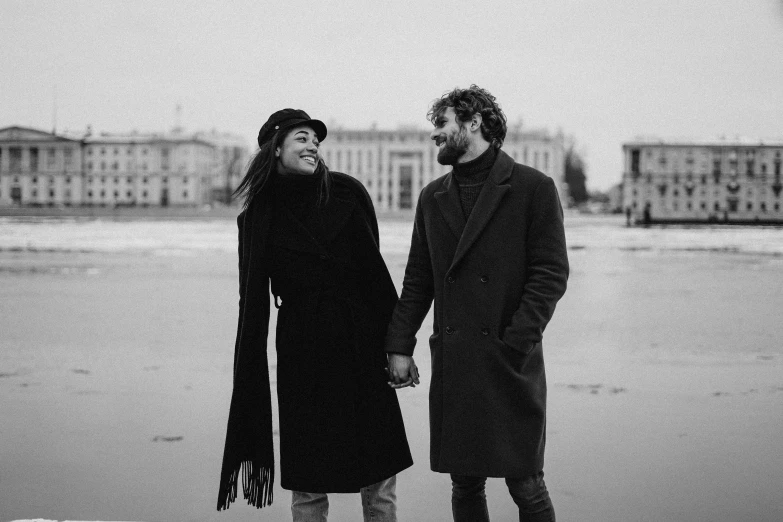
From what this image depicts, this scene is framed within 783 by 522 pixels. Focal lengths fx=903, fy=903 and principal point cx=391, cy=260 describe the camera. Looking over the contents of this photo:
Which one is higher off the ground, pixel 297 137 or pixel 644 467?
pixel 297 137

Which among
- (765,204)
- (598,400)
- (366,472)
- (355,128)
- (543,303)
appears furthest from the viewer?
(355,128)

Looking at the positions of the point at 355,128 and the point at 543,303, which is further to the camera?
the point at 355,128

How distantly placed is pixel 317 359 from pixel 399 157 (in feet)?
409

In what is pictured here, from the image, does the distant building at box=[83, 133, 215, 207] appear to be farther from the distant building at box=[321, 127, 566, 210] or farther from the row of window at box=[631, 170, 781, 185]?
the row of window at box=[631, 170, 781, 185]

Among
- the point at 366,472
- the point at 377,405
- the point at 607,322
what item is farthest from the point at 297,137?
the point at 607,322

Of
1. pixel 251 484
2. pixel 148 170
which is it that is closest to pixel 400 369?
pixel 251 484

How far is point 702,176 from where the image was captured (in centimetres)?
10444

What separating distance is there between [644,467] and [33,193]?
126146mm

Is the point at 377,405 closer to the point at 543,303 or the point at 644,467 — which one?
the point at 543,303

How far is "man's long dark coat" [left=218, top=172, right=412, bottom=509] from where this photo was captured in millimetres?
3012

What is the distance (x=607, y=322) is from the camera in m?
9.70

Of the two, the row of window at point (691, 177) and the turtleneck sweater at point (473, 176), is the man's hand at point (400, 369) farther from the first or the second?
the row of window at point (691, 177)

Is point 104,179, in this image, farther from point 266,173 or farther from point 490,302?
point 490,302

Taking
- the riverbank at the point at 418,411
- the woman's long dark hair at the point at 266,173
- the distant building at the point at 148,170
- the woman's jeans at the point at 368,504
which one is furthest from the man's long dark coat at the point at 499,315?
the distant building at the point at 148,170
